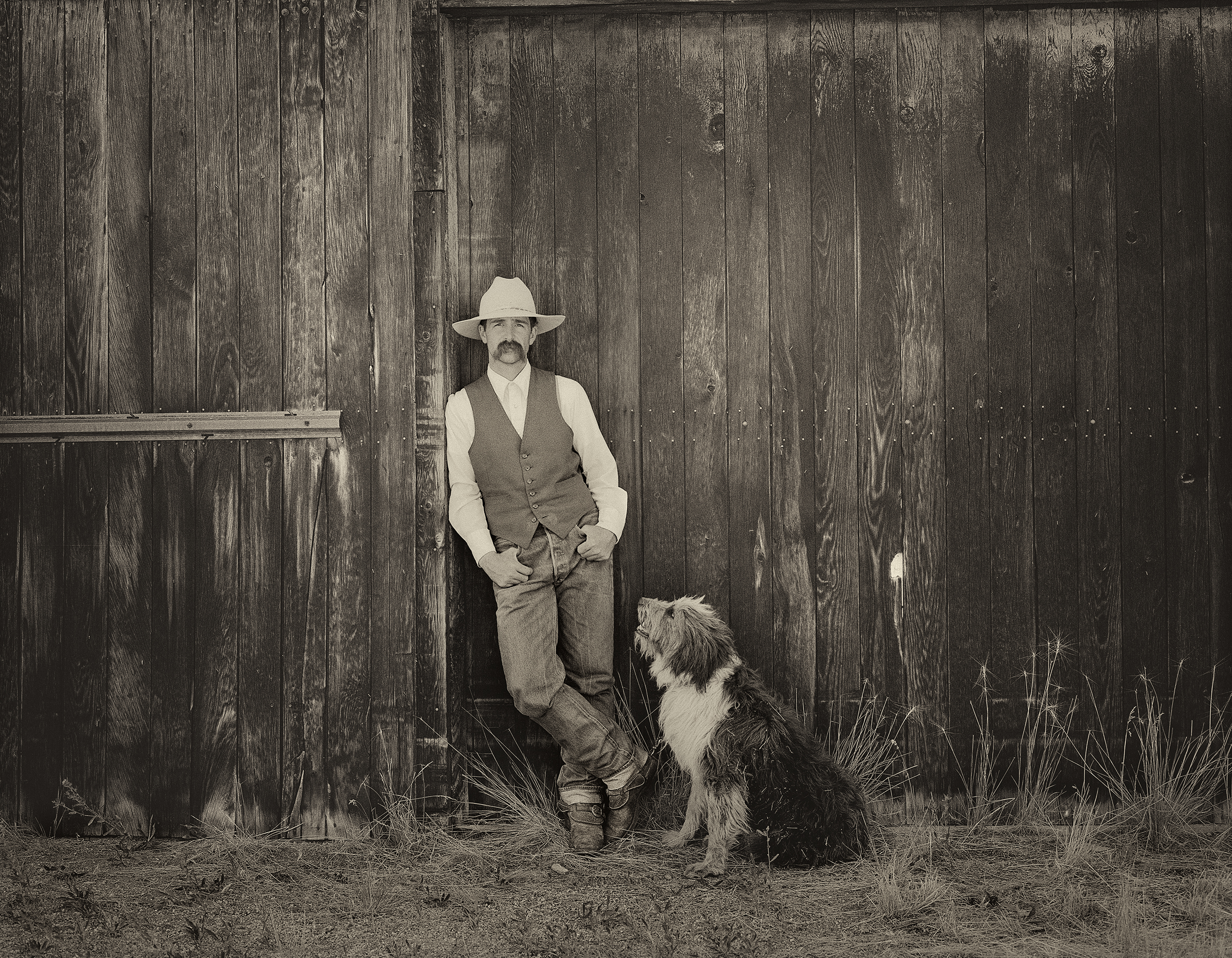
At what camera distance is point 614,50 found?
13.1 feet

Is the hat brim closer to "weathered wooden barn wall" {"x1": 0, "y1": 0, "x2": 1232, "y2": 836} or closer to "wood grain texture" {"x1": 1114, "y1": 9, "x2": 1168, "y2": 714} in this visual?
"weathered wooden barn wall" {"x1": 0, "y1": 0, "x2": 1232, "y2": 836}

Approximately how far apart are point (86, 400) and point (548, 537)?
1952 millimetres

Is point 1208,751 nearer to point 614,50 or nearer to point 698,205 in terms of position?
point 698,205

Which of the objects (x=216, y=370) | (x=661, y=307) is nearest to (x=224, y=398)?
(x=216, y=370)

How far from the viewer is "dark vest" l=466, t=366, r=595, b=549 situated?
3.59 metres

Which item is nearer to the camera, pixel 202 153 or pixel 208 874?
pixel 208 874

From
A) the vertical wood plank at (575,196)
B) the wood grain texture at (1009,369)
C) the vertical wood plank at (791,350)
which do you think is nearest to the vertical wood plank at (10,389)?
the vertical wood plank at (575,196)

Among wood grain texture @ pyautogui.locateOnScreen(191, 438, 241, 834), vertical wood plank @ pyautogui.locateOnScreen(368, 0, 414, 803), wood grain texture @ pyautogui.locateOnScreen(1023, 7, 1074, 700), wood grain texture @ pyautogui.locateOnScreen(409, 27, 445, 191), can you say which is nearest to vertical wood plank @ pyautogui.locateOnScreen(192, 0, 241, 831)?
wood grain texture @ pyautogui.locateOnScreen(191, 438, 241, 834)

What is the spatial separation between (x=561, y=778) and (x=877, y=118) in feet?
9.60

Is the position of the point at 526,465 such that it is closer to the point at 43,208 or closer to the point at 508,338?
the point at 508,338

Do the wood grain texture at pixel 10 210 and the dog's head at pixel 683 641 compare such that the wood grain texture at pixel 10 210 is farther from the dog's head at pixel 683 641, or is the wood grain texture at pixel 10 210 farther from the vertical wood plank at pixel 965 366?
the vertical wood plank at pixel 965 366

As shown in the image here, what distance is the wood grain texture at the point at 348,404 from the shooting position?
380 cm

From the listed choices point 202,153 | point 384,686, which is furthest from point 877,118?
point 384,686

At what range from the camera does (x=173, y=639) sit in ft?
12.6
